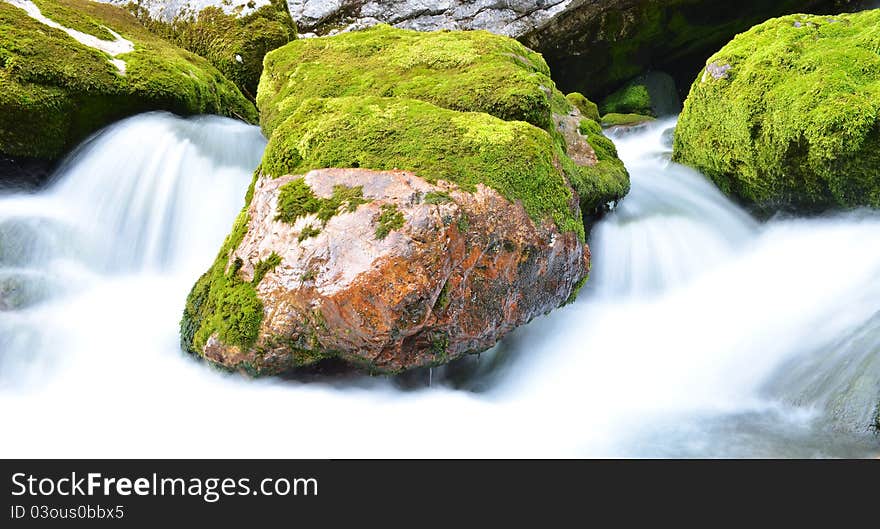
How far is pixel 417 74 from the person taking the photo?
21.0ft

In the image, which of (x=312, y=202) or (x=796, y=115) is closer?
(x=312, y=202)

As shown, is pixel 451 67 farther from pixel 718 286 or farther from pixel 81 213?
pixel 81 213

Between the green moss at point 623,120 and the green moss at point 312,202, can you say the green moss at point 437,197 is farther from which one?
the green moss at point 623,120

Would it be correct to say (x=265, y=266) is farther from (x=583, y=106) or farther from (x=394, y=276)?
(x=583, y=106)

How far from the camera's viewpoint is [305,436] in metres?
3.94

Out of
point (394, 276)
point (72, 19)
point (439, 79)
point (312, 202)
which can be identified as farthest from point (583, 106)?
point (72, 19)

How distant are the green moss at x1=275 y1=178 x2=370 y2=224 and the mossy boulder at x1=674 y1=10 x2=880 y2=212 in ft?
14.5

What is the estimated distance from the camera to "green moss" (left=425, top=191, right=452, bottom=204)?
416 centimetres

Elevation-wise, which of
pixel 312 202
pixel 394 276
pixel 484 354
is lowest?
pixel 484 354

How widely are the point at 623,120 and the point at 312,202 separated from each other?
1001cm

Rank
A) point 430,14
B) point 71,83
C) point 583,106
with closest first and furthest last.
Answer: point 71,83
point 583,106
point 430,14

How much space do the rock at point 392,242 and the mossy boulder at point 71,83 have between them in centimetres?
301
